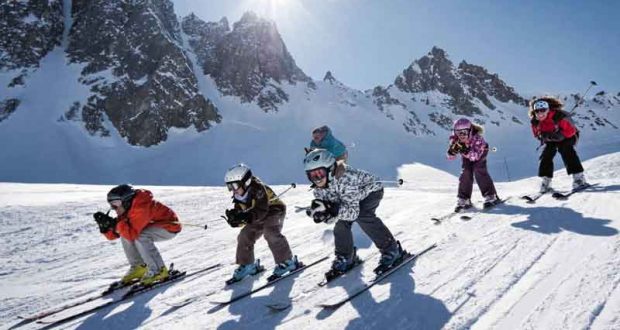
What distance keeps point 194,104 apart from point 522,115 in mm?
86516

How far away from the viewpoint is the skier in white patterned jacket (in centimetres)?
460

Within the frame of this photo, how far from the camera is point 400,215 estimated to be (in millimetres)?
8141

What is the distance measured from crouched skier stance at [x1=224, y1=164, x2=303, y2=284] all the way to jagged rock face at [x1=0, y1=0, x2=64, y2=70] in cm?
6716

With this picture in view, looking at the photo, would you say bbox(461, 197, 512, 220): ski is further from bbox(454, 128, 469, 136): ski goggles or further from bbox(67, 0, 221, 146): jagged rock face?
bbox(67, 0, 221, 146): jagged rock face

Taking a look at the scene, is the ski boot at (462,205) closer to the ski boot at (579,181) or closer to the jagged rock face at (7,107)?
the ski boot at (579,181)

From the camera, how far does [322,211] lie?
178 inches

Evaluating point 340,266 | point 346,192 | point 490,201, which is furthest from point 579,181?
point 340,266

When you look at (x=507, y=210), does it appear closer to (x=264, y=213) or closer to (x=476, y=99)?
(x=264, y=213)

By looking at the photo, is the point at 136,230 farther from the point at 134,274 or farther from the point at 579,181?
the point at 579,181

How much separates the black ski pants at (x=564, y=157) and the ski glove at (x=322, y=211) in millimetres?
5898

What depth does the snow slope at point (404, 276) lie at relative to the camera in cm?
333

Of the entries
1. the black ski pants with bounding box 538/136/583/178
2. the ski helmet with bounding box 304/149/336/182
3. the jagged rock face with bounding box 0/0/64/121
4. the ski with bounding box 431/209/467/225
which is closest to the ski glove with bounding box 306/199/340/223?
the ski helmet with bounding box 304/149/336/182

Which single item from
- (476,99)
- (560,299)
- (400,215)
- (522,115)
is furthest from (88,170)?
(522,115)

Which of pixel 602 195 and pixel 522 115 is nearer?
pixel 602 195
